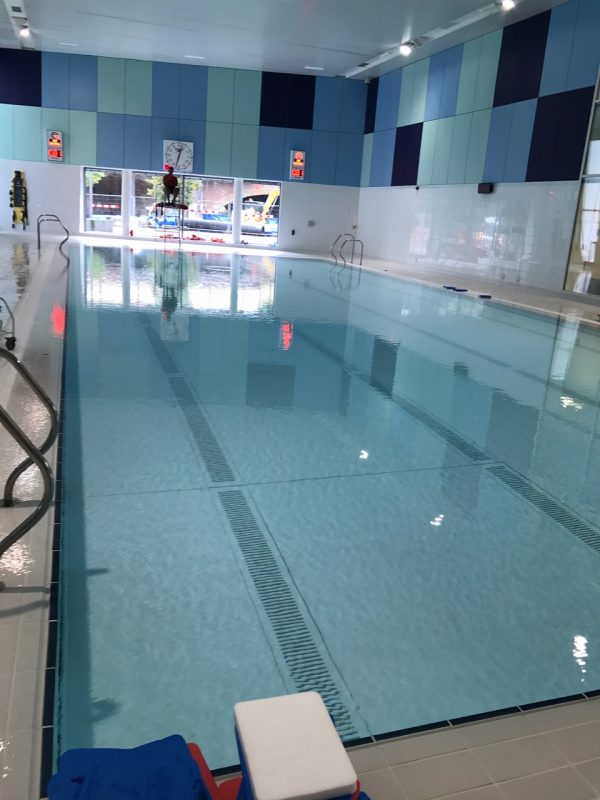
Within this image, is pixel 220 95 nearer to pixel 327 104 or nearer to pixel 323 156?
pixel 327 104

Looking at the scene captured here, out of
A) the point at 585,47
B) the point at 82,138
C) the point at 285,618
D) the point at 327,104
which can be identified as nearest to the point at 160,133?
the point at 82,138

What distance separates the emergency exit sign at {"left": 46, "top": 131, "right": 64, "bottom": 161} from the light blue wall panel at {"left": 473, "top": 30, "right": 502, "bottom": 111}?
11082mm

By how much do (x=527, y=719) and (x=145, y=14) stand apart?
590 inches

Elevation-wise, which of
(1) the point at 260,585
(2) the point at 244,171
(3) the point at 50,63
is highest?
(3) the point at 50,63

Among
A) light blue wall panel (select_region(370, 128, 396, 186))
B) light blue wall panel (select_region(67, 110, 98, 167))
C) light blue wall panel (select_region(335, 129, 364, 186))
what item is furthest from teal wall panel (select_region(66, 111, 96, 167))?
light blue wall panel (select_region(370, 128, 396, 186))

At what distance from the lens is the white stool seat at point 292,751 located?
2.89ft

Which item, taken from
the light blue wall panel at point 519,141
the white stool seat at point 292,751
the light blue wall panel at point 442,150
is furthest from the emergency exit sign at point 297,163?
the white stool seat at point 292,751

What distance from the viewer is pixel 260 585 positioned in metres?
2.31

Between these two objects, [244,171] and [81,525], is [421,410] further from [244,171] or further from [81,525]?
[244,171]

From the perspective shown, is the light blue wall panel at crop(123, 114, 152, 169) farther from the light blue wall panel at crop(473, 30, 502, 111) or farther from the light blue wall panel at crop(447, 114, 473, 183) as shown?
Result: the light blue wall panel at crop(473, 30, 502, 111)

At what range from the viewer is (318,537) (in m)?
2.69

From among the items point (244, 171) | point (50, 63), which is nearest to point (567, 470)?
point (244, 171)

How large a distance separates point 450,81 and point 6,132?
11.7 m

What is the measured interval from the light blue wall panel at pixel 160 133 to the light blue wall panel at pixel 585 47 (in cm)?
1097
